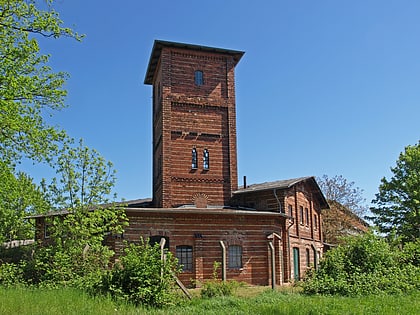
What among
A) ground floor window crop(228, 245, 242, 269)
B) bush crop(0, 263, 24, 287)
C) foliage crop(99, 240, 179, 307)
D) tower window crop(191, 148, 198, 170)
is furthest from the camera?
tower window crop(191, 148, 198, 170)

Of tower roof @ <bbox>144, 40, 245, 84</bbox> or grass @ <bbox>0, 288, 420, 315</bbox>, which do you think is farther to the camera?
tower roof @ <bbox>144, 40, 245, 84</bbox>

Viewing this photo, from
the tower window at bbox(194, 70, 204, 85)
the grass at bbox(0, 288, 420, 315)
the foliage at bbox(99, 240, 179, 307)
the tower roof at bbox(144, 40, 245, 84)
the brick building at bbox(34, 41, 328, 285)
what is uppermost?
the tower roof at bbox(144, 40, 245, 84)

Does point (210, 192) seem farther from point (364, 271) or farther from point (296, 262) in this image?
point (364, 271)

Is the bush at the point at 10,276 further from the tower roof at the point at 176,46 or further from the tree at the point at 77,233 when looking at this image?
the tower roof at the point at 176,46

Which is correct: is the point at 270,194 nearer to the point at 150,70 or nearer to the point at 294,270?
the point at 294,270

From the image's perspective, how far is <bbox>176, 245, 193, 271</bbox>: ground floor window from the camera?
24953mm

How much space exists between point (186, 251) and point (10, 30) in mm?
13863

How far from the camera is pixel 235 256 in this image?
25.6m

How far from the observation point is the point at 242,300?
16.5m

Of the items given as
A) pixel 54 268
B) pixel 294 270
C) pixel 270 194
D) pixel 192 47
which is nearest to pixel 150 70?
pixel 192 47

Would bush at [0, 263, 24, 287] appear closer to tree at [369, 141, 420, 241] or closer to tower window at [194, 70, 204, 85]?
tower window at [194, 70, 204, 85]

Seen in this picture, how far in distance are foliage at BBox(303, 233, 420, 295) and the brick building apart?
20.0ft

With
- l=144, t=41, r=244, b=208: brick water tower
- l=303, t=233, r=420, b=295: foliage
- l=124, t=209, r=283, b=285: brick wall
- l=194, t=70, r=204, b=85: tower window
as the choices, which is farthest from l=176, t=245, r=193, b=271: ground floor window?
l=194, t=70, r=204, b=85: tower window

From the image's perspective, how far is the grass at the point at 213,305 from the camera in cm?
1212
